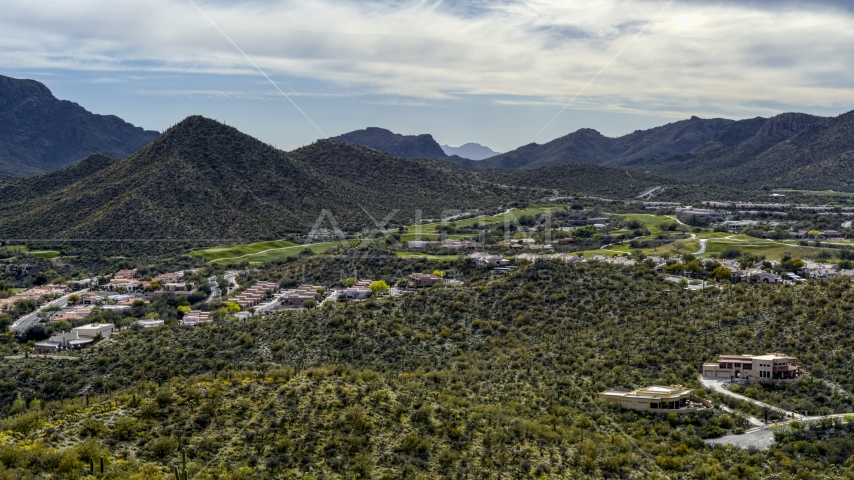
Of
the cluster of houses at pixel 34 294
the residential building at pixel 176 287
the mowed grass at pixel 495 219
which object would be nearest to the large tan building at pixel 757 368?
the residential building at pixel 176 287

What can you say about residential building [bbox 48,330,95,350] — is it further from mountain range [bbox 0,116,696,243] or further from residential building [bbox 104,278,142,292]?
mountain range [bbox 0,116,696,243]

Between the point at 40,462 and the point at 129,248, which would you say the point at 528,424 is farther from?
the point at 129,248

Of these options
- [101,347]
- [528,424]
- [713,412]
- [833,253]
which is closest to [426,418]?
[528,424]

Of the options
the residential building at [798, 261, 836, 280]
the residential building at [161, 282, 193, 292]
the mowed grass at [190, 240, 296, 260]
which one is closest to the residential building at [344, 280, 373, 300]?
the residential building at [161, 282, 193, 292]

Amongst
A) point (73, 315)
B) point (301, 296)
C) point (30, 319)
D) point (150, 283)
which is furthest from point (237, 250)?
point (30, 319)

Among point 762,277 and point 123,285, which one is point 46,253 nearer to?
point 123,285

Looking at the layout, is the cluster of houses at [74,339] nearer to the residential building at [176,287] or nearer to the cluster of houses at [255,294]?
the cluster of houses at [255,294]
